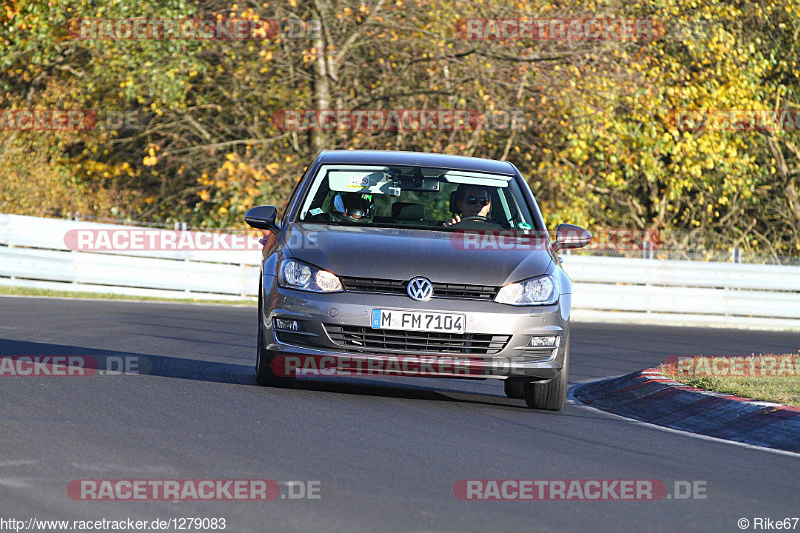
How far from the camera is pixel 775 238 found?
32.6m

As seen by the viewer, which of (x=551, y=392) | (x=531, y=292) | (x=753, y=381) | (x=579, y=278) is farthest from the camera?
(x=579, y=278)

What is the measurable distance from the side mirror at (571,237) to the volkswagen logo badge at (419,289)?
135 cm

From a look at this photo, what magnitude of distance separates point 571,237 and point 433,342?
153 centimetres

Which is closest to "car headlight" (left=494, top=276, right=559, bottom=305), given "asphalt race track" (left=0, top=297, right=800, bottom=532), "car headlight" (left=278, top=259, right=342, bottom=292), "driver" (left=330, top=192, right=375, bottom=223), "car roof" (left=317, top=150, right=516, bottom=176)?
"asphalt race track" (left=0, top=297, right=800, bottom=532)

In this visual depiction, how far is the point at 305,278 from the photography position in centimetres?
828

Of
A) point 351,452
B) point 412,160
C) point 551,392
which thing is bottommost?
point 551,392

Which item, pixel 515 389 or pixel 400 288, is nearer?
pixel 400 288

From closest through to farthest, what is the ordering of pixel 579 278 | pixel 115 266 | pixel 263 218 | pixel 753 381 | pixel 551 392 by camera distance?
pixel 551 392
pixel 263 218
pixel 753 381
pixel 115 266
pixel 579 278

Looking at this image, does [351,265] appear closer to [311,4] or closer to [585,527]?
[585,527]

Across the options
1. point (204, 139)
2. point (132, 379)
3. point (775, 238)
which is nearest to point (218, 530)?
point (132, 379)

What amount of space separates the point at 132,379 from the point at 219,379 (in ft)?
2.34

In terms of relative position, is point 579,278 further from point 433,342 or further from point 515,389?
point 433,342

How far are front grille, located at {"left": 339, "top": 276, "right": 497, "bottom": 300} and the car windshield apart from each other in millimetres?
948

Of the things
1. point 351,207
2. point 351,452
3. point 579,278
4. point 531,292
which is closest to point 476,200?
point 351,207
